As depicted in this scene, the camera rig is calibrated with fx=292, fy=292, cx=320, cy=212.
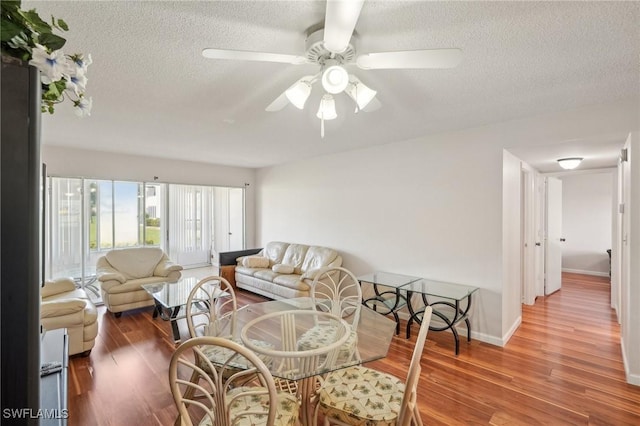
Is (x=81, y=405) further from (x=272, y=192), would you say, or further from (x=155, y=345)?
(x=272, y=192)

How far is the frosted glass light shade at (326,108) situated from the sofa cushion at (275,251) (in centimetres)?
388

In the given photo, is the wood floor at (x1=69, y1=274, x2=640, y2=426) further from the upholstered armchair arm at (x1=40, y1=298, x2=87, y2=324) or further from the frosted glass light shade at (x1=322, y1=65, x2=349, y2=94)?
the frosted glass light shade at (x1=322, y1=65, x2=349, y2=94)

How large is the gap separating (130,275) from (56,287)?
1.07 m

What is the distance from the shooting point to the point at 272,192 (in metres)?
6.19

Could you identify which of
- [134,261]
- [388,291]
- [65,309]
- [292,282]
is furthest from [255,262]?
[65,309]

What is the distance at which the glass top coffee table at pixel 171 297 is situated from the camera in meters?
3.16

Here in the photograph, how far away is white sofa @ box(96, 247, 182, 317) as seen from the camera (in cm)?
387

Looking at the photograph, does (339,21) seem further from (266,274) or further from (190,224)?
(190,224)

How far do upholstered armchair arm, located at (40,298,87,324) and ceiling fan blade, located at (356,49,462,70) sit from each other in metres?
3.32

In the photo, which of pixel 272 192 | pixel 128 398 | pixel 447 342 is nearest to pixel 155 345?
pixel 128 398

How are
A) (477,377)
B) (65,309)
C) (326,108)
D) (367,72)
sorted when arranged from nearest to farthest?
(326,108), (367,72), (477,377), (65,309)

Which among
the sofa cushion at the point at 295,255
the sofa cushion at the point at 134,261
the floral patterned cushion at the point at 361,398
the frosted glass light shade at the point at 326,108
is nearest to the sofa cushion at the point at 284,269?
the sofa cushion at the point at 295,255

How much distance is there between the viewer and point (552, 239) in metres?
4.96

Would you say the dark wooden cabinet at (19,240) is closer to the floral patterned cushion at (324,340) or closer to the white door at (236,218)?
the floral patterned cushion at (324,340)
